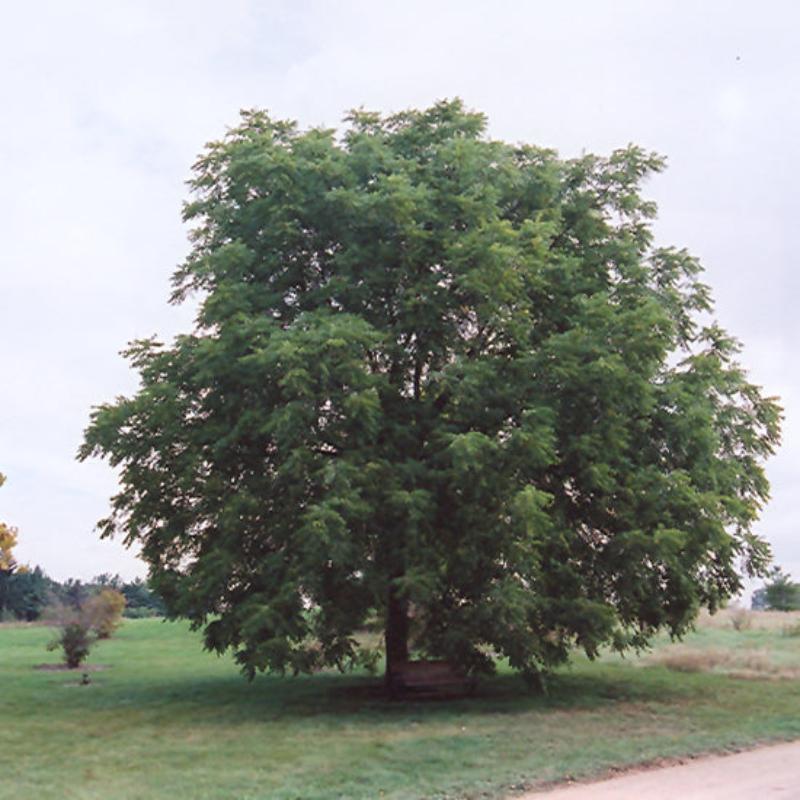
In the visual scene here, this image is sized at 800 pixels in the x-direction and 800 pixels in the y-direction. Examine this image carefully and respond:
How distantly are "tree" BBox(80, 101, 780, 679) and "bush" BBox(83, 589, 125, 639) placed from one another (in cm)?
1154

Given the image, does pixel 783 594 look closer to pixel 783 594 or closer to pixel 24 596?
pixel 783 594

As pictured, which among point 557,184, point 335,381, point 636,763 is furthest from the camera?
point 557,184

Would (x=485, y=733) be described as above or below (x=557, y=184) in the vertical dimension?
below

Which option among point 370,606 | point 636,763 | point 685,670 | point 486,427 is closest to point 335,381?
point 486,427

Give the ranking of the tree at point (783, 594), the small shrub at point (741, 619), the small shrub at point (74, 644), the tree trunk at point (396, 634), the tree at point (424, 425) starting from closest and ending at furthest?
1. the tree at point (424, 425)
2. the tree trunk at point (396, 634)
3. the small shrub at point (74, 644)
4. the small shrub at point (741, 619)
5. the tree at point (783, 594)

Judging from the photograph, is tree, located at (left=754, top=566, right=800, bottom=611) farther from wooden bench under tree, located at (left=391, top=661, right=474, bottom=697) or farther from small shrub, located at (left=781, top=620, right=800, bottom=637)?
wooden bench under tree, located at (left=391, top=661, right=474, bottom=697)

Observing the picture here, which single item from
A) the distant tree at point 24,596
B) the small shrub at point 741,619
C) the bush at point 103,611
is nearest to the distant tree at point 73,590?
the distant tree at point 24,596

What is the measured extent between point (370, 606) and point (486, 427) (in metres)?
3.98

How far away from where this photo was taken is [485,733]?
47.3 feet

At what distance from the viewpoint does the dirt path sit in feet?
33.6

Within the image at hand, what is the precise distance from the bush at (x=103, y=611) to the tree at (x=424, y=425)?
37.9 feet

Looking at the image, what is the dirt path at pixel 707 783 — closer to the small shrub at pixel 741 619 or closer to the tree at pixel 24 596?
the small shrub at pixel 741 619

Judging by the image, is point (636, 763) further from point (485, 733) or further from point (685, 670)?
point (685, 670)

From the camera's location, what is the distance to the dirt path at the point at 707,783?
10242 millimetres
